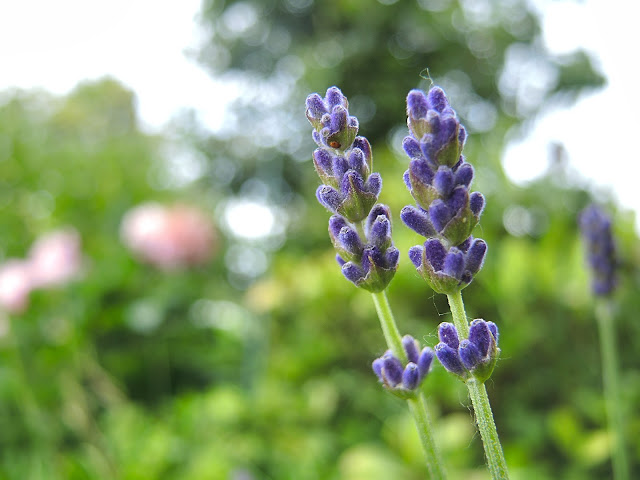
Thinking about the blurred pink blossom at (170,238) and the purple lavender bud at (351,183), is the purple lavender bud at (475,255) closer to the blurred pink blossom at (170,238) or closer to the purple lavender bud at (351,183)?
the purple lavender bud at (351,183)

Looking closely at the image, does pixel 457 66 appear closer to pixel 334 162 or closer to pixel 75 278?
pixel 75 278

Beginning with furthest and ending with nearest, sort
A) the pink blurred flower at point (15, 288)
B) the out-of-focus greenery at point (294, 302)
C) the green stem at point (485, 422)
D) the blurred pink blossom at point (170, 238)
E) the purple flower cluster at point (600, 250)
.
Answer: the blurred pink blossom at point (170, 238) → the pink blurred flower at point (15, 288) → the out-of-focus greenery at point (294, 302) → the purple flower cluster at point (600, 250) → the green stem at point (485, 422)

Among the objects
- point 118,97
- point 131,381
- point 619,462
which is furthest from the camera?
point 118,97

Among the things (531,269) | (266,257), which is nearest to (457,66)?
(266,257)

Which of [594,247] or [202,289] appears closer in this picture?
[594,247]

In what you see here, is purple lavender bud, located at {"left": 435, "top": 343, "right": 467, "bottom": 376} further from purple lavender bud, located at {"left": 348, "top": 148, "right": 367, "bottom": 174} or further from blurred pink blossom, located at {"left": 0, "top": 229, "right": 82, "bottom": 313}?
blurred pink blossom, located at {"left": 0, "top": 229, "right": 82, "bottom": 313}

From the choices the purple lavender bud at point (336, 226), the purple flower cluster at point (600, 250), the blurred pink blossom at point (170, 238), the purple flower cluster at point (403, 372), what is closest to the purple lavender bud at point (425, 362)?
the purple flower cluster at point (403, 372)

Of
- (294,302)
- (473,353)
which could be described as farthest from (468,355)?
(294,302)

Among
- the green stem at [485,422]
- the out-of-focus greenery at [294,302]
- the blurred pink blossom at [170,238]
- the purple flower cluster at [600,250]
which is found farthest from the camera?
the blurred pink blossom at [170,238]
